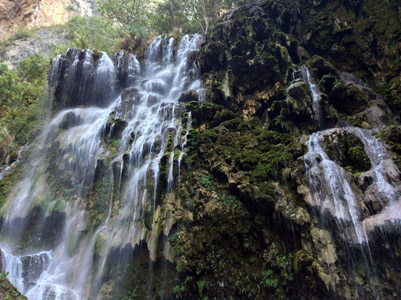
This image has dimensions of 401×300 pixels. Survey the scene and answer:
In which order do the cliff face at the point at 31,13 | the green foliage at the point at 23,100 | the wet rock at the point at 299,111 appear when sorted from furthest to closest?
the cliff face at the point at 31,13, the green foliage at the point at 23,100, the wet rock at the point at 299,111

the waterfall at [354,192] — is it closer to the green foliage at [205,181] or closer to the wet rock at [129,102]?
the green foliage at [205,181]

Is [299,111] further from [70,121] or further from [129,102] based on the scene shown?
[70,121]

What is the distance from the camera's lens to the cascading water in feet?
30.4

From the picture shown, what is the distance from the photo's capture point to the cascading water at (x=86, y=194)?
926 centimetres

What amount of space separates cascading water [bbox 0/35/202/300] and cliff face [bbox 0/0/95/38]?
33.9m

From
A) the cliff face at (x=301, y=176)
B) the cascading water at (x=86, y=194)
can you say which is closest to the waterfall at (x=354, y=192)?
the cliff face at (x=301, y=176)

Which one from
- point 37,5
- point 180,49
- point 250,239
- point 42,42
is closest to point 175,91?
point 180,49

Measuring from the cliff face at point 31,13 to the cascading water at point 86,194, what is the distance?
1336 inches

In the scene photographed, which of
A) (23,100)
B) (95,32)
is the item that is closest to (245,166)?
(23,100)

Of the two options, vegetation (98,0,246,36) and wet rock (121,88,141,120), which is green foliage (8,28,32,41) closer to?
vegetation (98,0,246,36)

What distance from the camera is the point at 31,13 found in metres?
40.4

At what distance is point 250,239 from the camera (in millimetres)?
8109

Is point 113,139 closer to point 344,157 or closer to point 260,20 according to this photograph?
point 344,157

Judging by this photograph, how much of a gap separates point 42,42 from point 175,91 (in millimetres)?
33462
